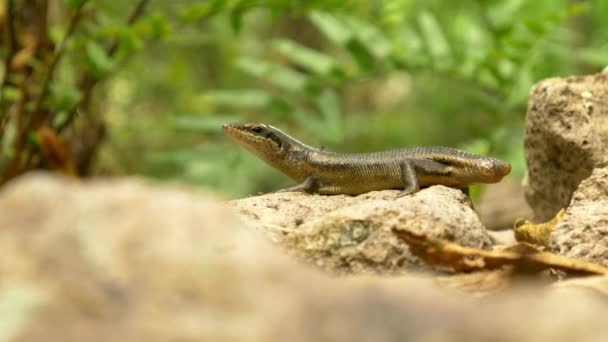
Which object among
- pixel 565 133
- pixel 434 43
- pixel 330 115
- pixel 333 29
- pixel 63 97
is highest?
pixel 434 43

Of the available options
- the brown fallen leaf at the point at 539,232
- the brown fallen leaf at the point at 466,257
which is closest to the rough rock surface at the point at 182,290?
the brown fallen leaf at the point at 466,257

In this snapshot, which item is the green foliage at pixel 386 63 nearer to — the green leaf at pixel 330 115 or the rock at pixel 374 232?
the green leaf at pixel 330 115

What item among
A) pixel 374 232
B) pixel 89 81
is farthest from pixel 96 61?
pixel 374 232

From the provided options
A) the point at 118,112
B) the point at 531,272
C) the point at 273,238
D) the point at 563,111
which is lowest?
the point at 118,112

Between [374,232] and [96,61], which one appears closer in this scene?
[374,232]

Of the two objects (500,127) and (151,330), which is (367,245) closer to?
(151,330)

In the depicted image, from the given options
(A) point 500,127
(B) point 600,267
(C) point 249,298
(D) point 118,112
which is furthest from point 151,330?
(D) point 118,112

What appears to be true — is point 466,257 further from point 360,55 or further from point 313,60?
point 313,60
